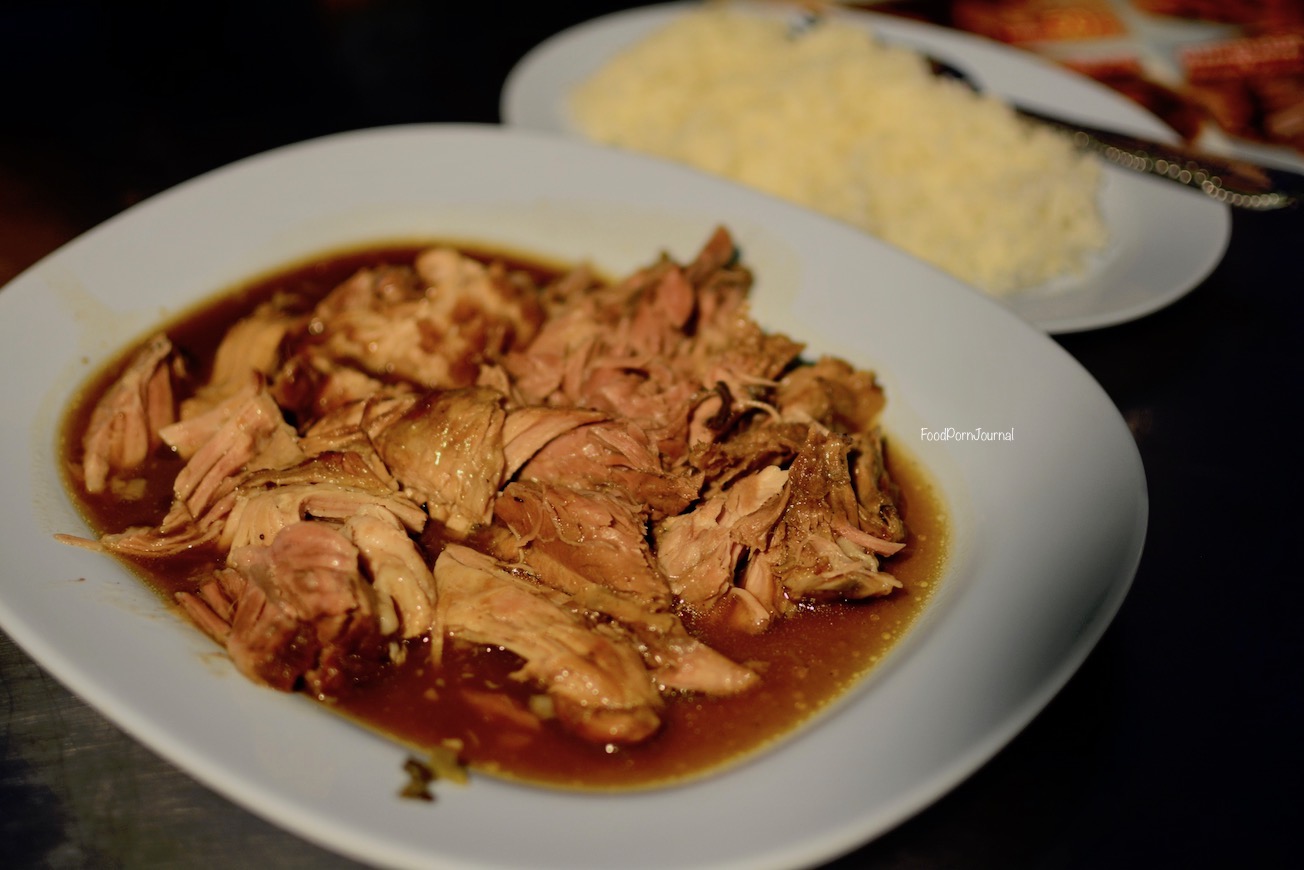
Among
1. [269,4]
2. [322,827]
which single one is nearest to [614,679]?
[322,827]

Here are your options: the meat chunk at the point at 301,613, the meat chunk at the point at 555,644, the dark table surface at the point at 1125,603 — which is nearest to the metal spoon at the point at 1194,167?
the dark table surface at the point at 1125,603

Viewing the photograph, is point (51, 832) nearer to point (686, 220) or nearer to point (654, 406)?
point (654, 406)

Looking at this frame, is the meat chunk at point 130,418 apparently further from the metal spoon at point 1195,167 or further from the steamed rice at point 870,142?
the metal spoon at point 1195,167


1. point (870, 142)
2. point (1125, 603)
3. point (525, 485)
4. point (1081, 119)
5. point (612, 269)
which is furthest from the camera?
point (1081, 119)

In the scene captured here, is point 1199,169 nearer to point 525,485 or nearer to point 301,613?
point 525,485

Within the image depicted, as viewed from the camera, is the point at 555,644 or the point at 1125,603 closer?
the point at 555,644

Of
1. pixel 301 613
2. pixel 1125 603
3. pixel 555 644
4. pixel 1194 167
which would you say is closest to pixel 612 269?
pixel 555 644
